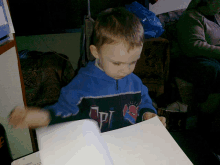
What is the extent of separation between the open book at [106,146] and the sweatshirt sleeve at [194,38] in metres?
0.99

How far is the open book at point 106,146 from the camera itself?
238 mm

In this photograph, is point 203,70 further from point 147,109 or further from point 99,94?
point 99,94

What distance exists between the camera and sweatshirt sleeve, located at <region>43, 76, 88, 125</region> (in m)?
0.52

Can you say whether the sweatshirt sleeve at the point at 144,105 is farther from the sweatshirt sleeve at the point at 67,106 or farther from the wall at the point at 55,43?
the wall at the point at 55,43

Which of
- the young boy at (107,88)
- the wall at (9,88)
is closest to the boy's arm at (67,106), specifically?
the young boy at (107,88)

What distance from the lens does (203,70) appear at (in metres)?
1.03

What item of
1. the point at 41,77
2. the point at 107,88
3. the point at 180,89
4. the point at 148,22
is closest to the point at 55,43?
the point at 41,77

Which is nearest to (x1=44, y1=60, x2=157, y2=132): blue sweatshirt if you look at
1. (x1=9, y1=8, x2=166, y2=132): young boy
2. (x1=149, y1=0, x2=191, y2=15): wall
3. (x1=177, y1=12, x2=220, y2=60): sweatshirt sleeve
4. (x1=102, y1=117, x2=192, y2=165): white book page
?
(x1=9, y1=8, x2=166, y2=132): young boy

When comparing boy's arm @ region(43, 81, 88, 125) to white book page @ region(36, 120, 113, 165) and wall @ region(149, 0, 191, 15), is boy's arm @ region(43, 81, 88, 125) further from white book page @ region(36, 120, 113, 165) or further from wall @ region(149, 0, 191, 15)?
wall @ region(149, 0, 191, 15)

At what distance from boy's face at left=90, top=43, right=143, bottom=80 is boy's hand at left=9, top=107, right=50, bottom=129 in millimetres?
274

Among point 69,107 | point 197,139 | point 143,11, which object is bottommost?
point 197,139

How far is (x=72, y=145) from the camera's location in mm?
248

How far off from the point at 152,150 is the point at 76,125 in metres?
0.18

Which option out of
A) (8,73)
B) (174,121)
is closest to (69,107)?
(8,73)
